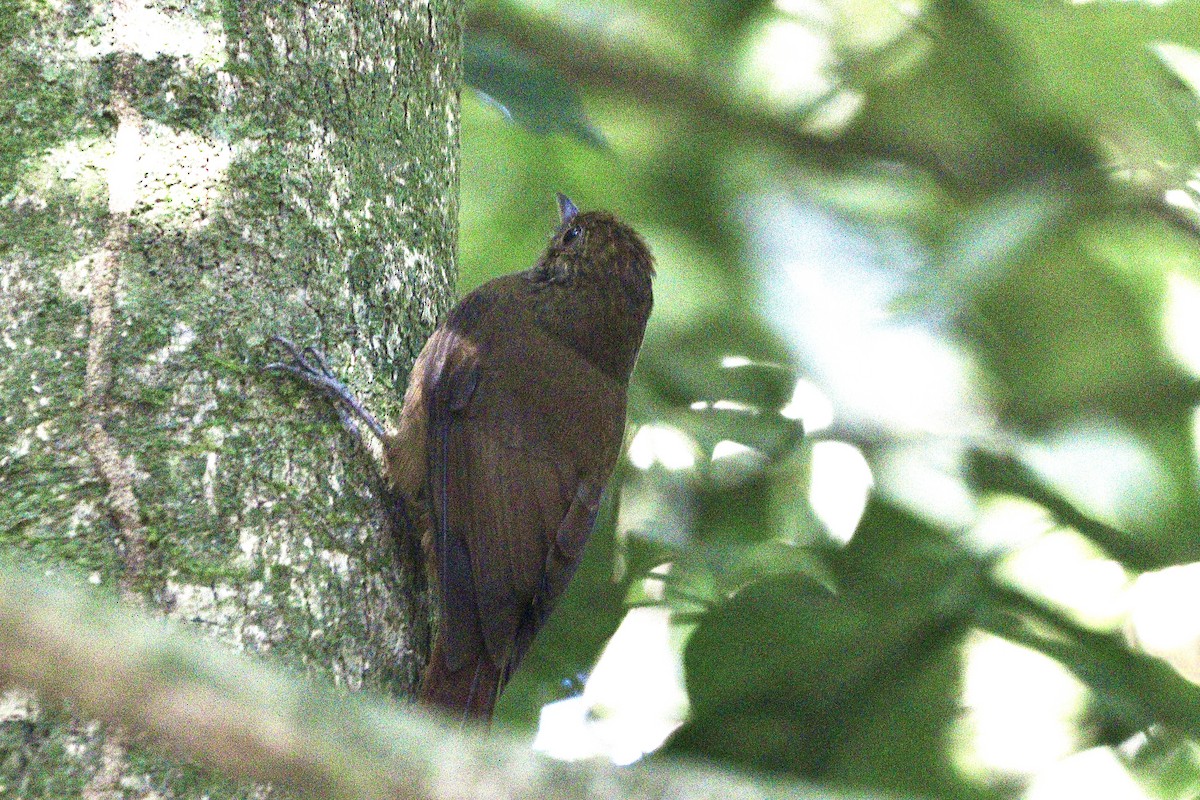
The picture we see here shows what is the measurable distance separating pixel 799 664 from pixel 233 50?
1.80 metres

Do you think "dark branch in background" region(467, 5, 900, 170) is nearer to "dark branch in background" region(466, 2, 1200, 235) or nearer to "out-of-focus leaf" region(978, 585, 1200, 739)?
"dark branch in background" region(466, 2, 1200, 235)

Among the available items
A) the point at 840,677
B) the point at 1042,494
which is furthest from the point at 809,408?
the point at 840,677

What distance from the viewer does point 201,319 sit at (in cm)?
200

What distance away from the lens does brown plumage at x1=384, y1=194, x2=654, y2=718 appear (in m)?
2.43

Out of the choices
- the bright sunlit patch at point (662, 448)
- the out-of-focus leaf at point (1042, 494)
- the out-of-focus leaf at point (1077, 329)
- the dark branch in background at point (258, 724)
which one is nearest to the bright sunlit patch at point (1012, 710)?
the out-of-focus leaf at point (1042, 494)

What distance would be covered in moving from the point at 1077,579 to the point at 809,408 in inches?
30.7

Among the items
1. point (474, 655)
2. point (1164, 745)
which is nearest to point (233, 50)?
point (474, 655)

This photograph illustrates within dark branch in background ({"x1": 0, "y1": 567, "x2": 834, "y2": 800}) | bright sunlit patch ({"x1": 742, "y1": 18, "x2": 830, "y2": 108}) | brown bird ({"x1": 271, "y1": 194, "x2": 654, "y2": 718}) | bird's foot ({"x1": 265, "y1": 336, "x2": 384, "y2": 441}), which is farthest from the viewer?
bright sunlit patch ({"x1": 742, "y1": 18, "x2": 830, "y2": 108})

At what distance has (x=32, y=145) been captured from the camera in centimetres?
197

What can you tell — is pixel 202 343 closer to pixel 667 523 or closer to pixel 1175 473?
pixel 667 523

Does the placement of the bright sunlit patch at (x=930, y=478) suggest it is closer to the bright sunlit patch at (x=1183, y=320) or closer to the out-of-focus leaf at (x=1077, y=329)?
the out-of-focus leaf at (x=1077, y=329)

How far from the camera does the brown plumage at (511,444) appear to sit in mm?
2426

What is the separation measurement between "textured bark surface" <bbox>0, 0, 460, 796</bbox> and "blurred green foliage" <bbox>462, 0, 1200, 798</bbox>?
107 centimetres

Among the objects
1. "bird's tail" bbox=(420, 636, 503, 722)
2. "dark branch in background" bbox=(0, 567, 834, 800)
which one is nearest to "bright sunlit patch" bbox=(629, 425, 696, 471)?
"bird's tail" bbox=(420, 636, 503, 722)
